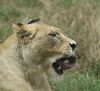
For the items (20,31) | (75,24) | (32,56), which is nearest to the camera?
(32,56)

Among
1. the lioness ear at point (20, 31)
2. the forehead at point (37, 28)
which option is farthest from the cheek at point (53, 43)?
the lioness ear at point (20, 31)

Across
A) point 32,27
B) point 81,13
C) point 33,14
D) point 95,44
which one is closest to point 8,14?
point 33,14

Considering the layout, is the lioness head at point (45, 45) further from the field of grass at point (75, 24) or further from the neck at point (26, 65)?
the field of grass at point (75, 24)

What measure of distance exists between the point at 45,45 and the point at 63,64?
28cm

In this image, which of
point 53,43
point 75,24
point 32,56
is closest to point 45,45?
point 53,43

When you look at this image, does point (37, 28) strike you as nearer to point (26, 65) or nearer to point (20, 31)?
point (20, 31)

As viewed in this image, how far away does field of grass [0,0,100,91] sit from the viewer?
26.3 ft

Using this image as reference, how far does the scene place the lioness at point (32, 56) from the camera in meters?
6.39

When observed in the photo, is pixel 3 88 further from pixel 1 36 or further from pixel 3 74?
pixel 1 36

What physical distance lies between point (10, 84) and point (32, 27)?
0.65m

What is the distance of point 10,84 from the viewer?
638 cm

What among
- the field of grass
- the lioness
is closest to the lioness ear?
the lioness

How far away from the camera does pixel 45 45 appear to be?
6461mm

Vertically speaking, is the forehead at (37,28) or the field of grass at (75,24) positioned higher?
the forehead at (37,28)
